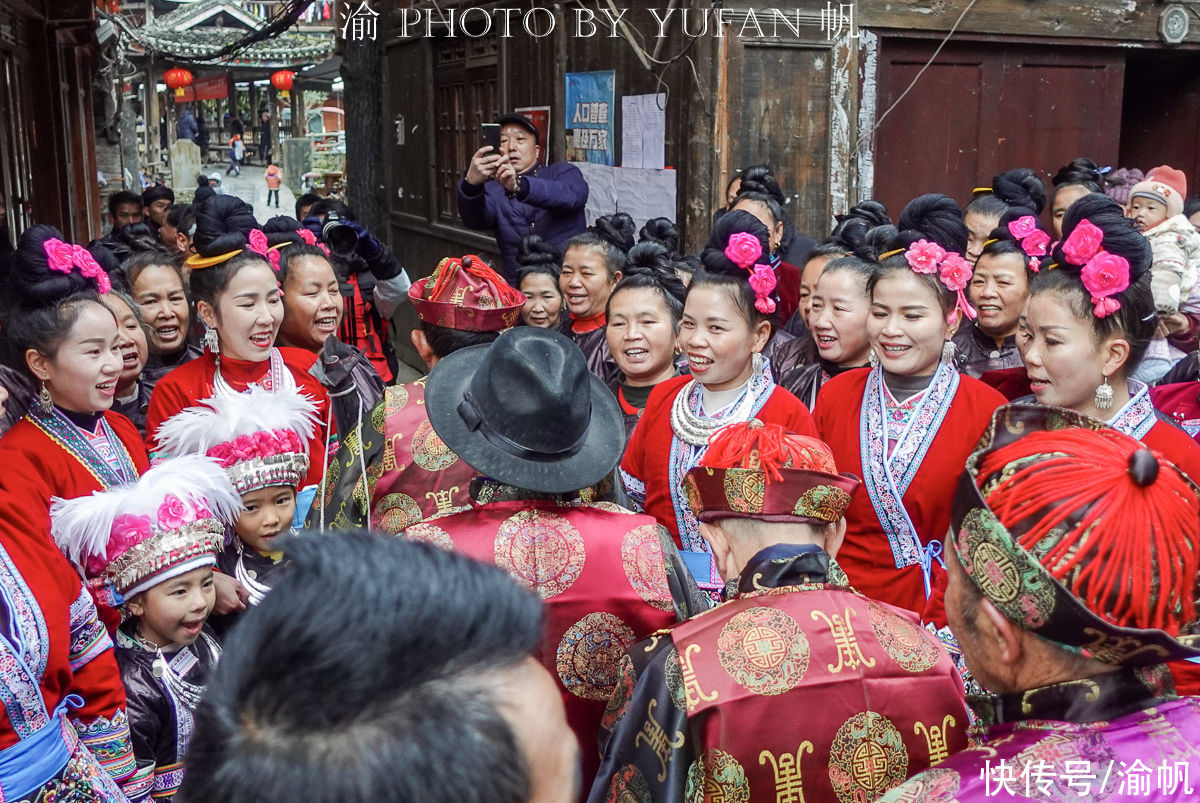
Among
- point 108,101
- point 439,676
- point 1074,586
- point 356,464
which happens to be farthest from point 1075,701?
point 108,101

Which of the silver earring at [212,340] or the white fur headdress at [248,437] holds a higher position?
the silver earring at [212,340]

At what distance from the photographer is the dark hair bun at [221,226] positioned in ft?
12.7

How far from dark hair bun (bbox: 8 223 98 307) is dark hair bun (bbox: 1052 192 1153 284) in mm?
2839

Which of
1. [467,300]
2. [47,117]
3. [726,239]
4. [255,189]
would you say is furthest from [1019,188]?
[255,189]

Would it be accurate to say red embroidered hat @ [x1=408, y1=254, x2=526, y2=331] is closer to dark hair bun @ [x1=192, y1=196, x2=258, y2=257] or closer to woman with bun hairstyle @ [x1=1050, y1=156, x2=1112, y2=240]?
dark hair bun @ [x1=192, y1=196, x2=258, y2=257]

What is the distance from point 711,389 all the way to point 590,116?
4596 mm

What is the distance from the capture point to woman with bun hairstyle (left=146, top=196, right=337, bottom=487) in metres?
3.69

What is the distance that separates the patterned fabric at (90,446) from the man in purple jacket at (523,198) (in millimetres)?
3376

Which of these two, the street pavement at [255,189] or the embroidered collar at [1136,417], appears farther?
the street pavement at [255,189]

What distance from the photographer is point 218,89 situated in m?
33.1

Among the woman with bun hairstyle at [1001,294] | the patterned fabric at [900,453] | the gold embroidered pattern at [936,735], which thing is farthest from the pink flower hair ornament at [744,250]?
the gold embroidered pattern at [936,735]

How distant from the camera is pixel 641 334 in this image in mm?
3752

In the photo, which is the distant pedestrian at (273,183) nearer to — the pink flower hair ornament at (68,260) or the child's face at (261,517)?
the pink flower hair ornament at (68,260)

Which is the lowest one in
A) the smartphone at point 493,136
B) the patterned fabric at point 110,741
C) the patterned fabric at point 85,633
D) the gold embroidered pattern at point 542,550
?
the patterned fabric at point 110,741
